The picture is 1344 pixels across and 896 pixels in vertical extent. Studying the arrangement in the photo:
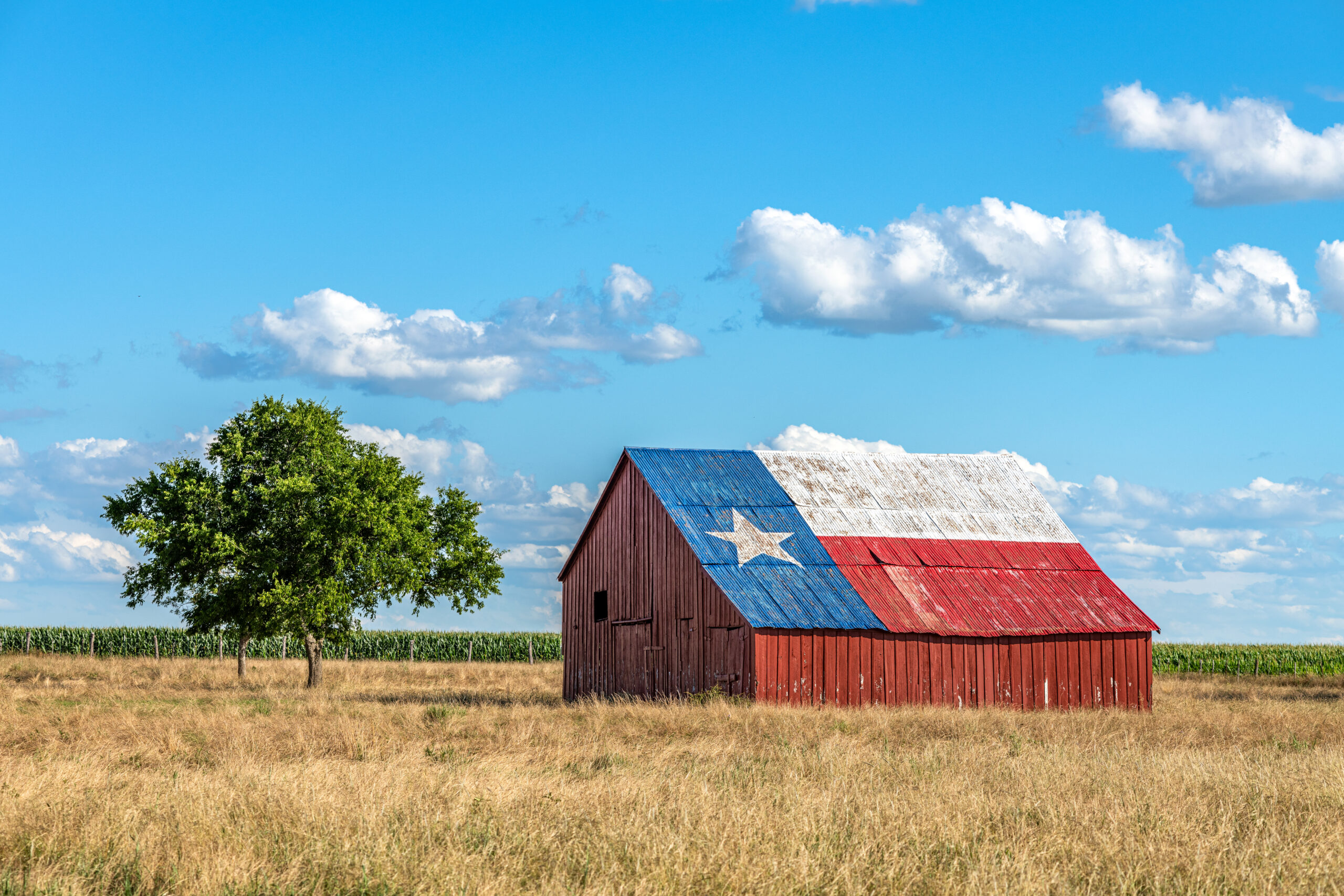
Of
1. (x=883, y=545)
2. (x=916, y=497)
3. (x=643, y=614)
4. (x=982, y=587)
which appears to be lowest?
(x=643, y=614)

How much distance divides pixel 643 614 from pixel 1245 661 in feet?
132

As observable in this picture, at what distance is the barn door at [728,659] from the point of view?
90.4 ft

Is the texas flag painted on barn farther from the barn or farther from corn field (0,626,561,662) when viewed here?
corn field (0,626,561,662)

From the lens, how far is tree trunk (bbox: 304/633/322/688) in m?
39.9

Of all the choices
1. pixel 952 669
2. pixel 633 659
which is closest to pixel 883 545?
pixel 952 669

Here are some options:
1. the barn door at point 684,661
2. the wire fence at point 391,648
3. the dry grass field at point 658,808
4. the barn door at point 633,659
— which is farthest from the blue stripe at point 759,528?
the wire fence at point 391,648

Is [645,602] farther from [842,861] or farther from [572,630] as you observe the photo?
[842,861]

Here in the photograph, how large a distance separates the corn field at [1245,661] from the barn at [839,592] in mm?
26839

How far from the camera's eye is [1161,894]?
8.34 meters

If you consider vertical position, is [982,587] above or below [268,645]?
above

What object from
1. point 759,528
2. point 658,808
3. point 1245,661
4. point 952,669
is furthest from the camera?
point 1245,661

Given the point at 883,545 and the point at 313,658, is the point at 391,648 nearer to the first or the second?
the point at 313,658

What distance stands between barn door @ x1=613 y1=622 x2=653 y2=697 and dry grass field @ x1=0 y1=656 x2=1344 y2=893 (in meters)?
10.2

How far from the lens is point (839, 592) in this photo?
96.2 feet
